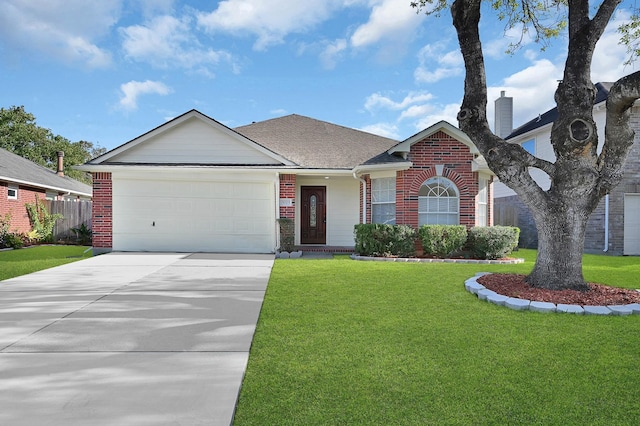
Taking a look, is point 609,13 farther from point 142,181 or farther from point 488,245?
point 142,181

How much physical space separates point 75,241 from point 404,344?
726 inches

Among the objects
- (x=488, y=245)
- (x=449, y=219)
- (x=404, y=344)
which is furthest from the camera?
(x=449, y=219)

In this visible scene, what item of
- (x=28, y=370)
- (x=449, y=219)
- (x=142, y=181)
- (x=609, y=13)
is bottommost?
(x=28, y=370)

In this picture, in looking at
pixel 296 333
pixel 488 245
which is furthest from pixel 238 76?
pixel 296 333

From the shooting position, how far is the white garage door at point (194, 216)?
41.4 feet

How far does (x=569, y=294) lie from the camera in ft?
19.5

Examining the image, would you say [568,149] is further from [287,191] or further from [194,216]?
[194,216]

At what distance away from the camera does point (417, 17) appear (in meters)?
9.59

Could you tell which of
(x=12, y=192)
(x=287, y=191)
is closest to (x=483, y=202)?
(x=287, y=191)

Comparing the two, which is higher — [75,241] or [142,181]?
[142,181]

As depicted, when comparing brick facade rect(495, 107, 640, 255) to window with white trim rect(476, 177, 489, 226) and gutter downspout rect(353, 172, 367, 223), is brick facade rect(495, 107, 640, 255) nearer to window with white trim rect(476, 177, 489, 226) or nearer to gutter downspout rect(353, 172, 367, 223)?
window with white trim rect(476, 177, 489, 226)

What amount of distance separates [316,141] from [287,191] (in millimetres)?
3611

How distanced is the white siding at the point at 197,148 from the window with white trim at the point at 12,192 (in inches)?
319

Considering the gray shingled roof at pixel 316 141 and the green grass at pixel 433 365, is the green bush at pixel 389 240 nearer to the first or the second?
the gray shingled roof at pixel 316 141
